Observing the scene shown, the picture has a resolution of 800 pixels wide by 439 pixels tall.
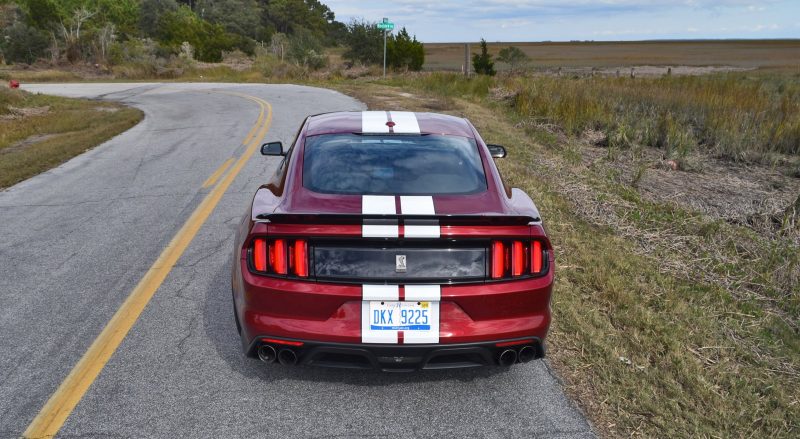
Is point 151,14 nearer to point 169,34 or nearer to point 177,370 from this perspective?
point 169,34

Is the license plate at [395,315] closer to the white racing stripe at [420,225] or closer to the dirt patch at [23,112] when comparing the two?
the white racing stripe at [420,225]

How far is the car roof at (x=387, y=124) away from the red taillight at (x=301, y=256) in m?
1.29

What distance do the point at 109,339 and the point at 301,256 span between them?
187 cm

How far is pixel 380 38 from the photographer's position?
133ft

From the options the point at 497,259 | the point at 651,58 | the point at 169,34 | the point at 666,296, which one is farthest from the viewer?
the point at 651,58

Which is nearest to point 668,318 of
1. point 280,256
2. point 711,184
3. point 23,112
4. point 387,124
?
point 387,124

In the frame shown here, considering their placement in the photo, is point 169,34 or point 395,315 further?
point 169,34

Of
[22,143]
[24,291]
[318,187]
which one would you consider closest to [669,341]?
[318,187]

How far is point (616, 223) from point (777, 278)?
1.84 metres

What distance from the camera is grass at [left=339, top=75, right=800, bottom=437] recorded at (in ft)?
11.5

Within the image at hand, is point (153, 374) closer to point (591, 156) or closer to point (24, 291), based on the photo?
point (24, 291)

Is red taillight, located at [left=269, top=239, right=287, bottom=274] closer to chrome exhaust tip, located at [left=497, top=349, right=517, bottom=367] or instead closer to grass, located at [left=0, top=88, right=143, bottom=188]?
chrome exhaust tip, located at [left=497, top=349, right=517, bottom=367]

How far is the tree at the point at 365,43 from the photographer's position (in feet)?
133

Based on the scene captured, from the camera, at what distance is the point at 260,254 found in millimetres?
3428
